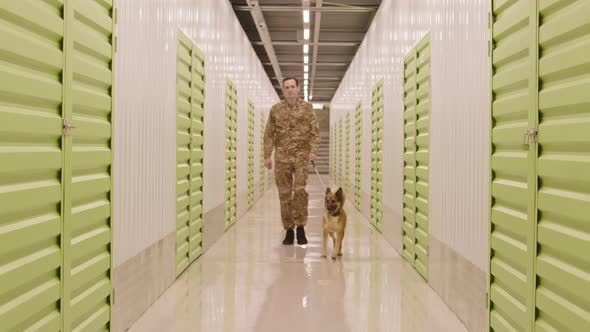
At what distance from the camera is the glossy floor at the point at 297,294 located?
3.05 meters

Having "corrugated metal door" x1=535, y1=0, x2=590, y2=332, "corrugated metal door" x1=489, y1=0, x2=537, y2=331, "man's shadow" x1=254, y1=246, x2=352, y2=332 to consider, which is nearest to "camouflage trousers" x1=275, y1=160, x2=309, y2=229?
"man's shadow" x1=254, y1=246, x2=352, y2=332

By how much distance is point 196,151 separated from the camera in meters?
4.94

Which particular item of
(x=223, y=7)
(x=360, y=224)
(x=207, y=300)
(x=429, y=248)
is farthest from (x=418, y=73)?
(x=360, y=224)

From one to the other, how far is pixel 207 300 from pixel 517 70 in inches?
95.8

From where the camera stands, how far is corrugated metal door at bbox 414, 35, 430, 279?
4.19 metres

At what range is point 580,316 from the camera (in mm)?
1706

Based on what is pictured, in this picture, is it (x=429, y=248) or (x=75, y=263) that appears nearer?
(x=75, y=263)

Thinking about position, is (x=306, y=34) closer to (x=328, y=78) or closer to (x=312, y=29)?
(x=312, y=29)

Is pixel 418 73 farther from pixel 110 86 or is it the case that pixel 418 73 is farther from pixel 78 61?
pixel 78 61

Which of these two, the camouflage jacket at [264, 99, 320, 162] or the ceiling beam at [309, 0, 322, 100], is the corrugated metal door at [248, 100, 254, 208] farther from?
the camouflage jacket at [264, 99, 320, 162]

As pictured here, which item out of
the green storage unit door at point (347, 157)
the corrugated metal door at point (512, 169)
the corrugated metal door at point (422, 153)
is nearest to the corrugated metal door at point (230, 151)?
the corrugated metal door at point (422, 153)

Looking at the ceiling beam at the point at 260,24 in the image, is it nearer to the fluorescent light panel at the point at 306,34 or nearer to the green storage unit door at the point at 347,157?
the fluorescent light panel at the point at 306,34

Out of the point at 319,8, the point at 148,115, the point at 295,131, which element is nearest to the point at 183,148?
the point at 148,115

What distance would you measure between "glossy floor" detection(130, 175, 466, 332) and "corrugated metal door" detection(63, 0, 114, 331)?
64 centimetres
